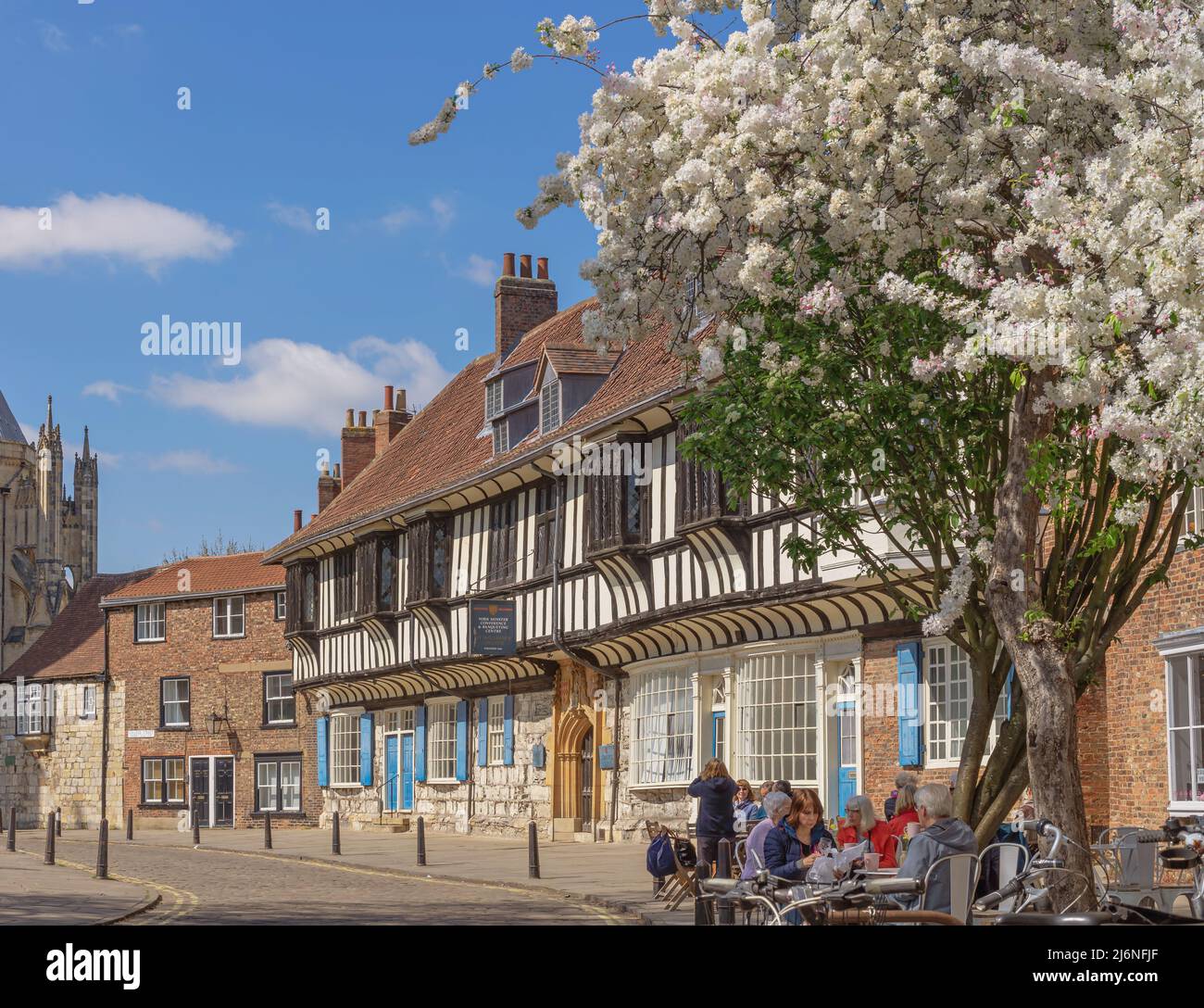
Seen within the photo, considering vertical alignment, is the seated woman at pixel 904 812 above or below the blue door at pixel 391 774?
above

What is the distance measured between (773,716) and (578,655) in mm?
5500

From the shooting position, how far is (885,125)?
1090 cm

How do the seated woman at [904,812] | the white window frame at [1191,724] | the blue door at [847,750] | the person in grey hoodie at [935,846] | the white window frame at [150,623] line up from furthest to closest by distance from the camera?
the white window frame at [150,623]
the blue door at [847,750]
the white window frame at [1191,724]
the seated woman at [904,812]
the person in grey hoodie at [935,846]

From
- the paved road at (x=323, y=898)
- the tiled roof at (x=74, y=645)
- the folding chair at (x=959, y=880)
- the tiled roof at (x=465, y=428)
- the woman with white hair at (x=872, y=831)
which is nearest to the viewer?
the folding chair at (x=959, y=880)

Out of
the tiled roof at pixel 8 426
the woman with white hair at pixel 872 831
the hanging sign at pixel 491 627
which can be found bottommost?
the woman with white hair at pixel 872 831

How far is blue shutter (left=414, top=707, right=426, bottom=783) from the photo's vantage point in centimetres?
3581

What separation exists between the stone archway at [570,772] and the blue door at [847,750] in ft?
27.0

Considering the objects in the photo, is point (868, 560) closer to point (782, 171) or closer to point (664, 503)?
Result: point (782, 171)

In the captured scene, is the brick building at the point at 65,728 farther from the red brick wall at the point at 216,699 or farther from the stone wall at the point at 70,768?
the red brick wall at the point at 216,699

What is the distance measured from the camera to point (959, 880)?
29.9 feet

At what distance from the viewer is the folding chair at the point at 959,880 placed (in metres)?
9.03

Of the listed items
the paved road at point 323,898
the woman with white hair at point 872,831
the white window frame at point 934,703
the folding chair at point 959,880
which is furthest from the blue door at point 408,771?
the folding chair at point 959,880

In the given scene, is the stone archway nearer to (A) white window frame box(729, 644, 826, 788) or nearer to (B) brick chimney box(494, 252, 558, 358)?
(A) white window frame box(729, 644, 826, 788)
